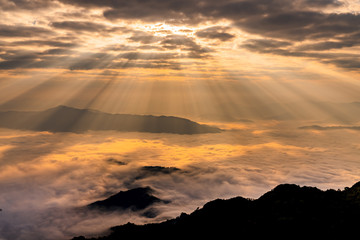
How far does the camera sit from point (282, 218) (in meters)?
42.3

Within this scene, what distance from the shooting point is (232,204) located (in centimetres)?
6300

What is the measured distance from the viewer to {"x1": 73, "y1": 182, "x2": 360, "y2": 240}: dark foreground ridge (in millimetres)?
38812

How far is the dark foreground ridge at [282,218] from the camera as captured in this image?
3881 cm

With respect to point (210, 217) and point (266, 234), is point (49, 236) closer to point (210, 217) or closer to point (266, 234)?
point (210, 217)

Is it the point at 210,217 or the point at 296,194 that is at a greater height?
the point at 296,194

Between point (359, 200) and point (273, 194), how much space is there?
47.8ft

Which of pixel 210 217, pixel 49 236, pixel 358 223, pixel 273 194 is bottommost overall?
pixel 49 236

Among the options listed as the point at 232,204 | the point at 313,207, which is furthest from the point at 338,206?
the point at 232,204

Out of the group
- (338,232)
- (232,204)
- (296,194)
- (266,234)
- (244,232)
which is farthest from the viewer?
(232,204)

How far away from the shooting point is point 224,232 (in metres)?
47.8

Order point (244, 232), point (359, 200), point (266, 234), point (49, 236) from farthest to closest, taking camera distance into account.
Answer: point (49, 236), point (359, 200), point (244, 232), point (266, 234)

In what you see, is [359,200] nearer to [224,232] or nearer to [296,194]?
[296,194]

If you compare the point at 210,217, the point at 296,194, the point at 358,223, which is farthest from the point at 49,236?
the point at 358,223

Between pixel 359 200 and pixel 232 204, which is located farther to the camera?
pixel 232 204
